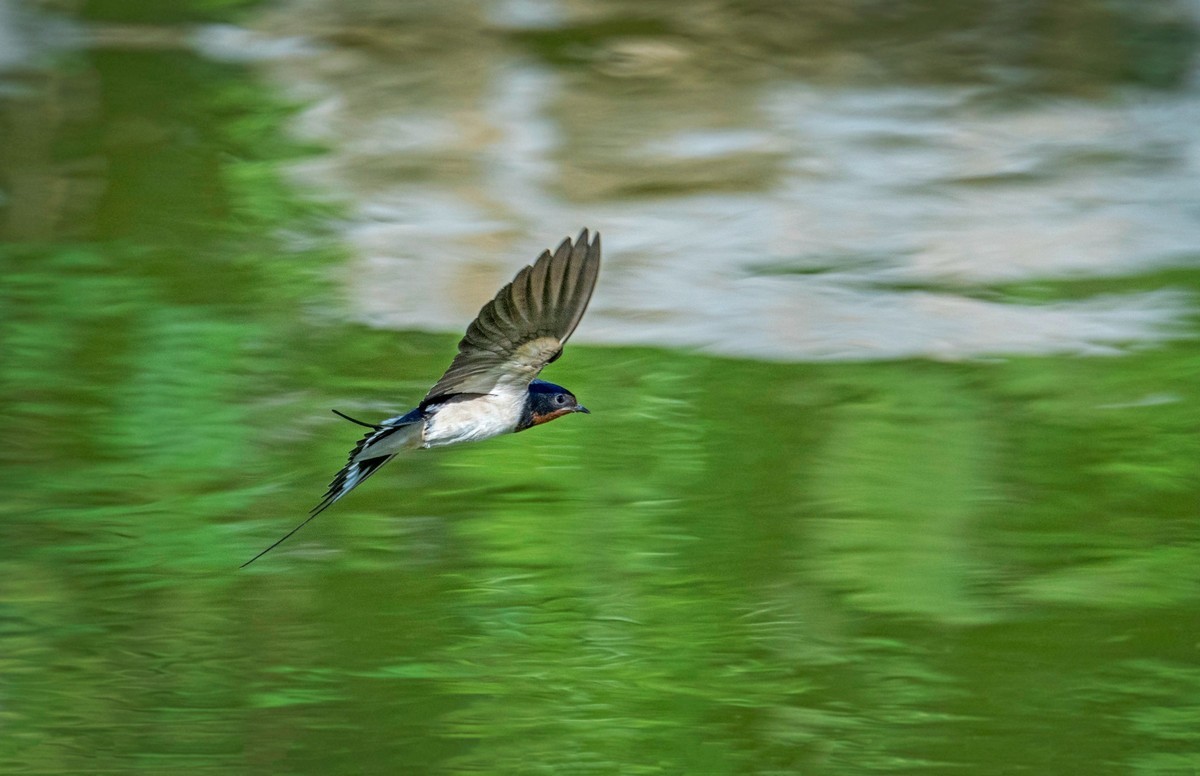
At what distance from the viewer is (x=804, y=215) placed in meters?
7.38

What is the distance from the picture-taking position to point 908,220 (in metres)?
7.38

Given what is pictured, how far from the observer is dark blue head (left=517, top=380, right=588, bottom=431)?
366 cm

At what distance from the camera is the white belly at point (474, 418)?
357 centimetres

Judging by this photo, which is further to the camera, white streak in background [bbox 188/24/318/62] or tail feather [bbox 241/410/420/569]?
white streak in background [bbox 188/24/318/62]

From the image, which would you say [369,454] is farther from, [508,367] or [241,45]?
[241,45]

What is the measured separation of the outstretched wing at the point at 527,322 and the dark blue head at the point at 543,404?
4.1 inches

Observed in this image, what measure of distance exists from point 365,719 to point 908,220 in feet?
12.8

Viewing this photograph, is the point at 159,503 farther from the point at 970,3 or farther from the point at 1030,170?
the point at 970,3

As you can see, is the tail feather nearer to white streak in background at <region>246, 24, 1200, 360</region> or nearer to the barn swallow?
the barn swallow

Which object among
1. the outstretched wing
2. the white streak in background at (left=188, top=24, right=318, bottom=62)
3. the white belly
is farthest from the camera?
the white streak in background at (left=188, top=24, right=318, bottom=62)

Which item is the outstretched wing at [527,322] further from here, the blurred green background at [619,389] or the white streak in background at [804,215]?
the white streak in background at [804,215]

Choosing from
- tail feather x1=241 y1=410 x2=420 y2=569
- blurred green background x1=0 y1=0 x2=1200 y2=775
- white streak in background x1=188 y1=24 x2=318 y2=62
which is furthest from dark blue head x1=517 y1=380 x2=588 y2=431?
white streak in background x1=188 y1=24 x2=318 y2=62

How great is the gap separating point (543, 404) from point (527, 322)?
1.15ft

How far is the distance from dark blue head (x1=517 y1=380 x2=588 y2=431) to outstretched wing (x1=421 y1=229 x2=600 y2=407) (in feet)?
0.34
